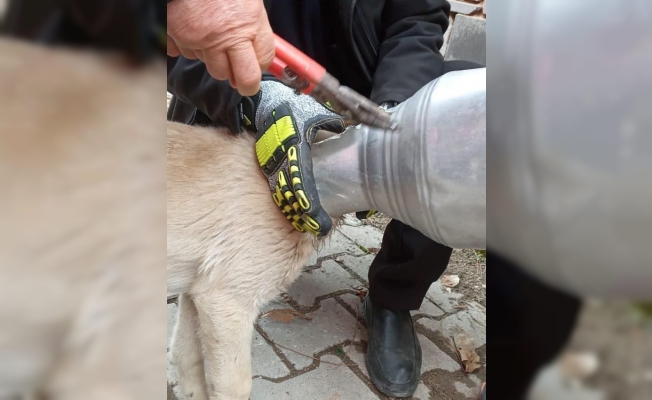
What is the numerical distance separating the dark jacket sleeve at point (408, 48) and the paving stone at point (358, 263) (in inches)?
41.9

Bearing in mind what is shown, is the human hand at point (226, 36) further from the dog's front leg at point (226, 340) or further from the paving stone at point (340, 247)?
the paving stone at point (340, 247)

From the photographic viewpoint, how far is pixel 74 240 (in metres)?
0.28

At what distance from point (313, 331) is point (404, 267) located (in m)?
0.43

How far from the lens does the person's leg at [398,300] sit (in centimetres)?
159

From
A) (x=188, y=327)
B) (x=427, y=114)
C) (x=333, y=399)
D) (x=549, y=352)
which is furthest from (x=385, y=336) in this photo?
(x=549, y=352)

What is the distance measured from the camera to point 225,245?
1140 millimetres

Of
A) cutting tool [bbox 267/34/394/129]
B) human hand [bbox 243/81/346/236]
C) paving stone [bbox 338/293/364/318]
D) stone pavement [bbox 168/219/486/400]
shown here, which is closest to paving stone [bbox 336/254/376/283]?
stone pavement [bbox 168/219/486/400]

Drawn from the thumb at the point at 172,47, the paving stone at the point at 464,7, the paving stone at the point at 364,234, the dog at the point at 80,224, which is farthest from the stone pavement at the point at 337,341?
the paving stone at the point at 464,7

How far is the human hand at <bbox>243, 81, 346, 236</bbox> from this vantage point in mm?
1057

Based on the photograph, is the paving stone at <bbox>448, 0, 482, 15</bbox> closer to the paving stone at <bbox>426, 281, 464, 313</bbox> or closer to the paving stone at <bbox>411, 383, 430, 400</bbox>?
the paving stone at <bbox>426, 281, 464, 313</bbox>

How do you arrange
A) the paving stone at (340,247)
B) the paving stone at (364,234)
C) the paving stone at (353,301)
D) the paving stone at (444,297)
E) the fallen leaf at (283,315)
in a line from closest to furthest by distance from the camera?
the fallen leaf at (283,315)
the paving stone at (353,301)
the paving stone at (444,297)
the paving stone at (340,247)
the paving stone at (364,234)

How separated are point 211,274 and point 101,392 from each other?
85 cm

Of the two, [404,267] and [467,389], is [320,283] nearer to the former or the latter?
[404,267]

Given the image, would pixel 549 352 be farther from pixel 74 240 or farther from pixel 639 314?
pixel 74 240
